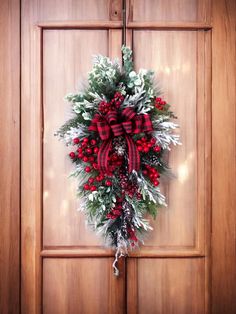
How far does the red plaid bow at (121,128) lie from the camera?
206 cm

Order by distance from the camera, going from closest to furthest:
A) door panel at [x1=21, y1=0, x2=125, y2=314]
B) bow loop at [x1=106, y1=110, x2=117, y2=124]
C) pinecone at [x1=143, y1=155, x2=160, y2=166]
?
1. bow loop at [x1=106, y1=110, x2=117, y2=124]
2. pinecone at [x1=143, y1=155, x2=160, y2=166]
3. door panel at [x1=21, y1=0, x2=125, y2=314]

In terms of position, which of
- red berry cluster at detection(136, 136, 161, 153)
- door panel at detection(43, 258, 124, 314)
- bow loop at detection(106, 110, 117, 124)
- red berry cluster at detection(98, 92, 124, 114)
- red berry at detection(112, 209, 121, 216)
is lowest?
door panel at detection(43, 258, 124, 314)

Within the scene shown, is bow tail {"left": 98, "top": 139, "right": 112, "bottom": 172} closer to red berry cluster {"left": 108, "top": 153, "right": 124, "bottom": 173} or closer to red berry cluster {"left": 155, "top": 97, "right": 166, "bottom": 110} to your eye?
red berry cluster {"left": 108, "top": 153, "right": 124, "bottom": 173}

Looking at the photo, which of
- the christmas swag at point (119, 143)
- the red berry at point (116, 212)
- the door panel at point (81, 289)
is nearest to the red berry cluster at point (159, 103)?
the christmas swag at point (119, 143)

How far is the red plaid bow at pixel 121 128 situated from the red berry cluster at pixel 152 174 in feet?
0.24

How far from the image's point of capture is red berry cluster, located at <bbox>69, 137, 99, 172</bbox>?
2096 mm

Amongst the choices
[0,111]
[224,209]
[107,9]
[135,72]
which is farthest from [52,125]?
[224,209]

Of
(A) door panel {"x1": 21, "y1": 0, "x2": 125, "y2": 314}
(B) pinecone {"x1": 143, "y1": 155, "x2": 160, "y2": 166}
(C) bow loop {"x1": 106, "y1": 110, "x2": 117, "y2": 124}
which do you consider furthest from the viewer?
(A) door panel {"x1": 21, "y1": 0, "x2": 125, "y2": 314}

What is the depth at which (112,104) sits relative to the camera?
209 cm

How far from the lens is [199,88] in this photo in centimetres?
228

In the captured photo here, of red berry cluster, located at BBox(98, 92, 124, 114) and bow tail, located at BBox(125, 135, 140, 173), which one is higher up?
red berry cluster, located at BBox(98, 92, 124, 114)

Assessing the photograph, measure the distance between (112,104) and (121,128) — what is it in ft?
0.40

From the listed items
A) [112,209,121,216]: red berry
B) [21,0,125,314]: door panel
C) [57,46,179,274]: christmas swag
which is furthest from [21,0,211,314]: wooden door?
[112,209,121,216]: red berry

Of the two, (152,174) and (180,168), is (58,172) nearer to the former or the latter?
(152,174)
